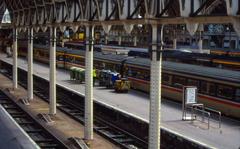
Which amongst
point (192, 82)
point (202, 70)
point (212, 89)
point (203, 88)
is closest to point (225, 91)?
point (212, 89)

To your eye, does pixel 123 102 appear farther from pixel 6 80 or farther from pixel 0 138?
pixel 6 80

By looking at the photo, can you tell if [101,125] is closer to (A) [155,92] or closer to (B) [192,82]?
(B) [192,82]

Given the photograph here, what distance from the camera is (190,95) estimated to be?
60.3 ft

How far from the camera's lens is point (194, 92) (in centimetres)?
1833

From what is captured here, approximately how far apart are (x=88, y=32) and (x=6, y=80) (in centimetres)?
2541

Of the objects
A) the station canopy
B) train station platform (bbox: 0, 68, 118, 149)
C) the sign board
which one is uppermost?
the station canopy

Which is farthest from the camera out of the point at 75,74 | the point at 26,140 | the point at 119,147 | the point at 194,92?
the point at 75,74

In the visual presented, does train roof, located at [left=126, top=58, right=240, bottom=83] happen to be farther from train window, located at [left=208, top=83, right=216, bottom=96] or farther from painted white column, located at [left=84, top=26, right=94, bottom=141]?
painted white column, located at [left=84, top=26, right=94, bottom=141]

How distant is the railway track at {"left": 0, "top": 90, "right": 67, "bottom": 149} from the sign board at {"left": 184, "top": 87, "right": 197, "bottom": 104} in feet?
17.4

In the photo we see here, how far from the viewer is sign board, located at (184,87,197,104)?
18.1m

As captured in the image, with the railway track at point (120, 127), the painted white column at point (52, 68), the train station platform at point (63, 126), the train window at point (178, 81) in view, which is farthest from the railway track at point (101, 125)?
the train window at point (178, 81)

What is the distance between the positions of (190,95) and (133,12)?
6.95 m

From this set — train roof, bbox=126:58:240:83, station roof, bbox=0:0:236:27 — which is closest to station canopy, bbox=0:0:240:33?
station roof, bbox=0:0:236:27

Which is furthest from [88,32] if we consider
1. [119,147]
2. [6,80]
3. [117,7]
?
[6,80]
